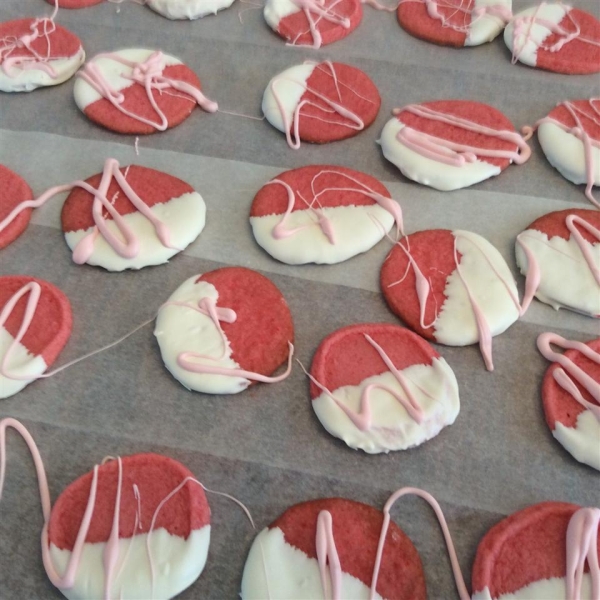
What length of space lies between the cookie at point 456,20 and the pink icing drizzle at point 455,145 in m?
0.29

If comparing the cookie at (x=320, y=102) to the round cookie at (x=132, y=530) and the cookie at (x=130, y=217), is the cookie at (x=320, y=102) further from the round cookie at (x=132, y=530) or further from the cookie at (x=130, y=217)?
the round cookie at (x=132, y=530)

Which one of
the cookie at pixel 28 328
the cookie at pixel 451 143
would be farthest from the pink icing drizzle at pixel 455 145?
the cookie at pixel 28 328

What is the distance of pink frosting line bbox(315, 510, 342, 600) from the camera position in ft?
2.64

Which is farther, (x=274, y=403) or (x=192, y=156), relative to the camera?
(x=192, y=156)

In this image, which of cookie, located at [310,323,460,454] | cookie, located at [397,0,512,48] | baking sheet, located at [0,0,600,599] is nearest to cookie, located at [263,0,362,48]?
baking sheet, located at [0,0,600,599]

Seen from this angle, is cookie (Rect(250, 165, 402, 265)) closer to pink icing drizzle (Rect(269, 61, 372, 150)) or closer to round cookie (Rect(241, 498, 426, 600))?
pink icing drizzle (Rect(269, 61, 372, 150))

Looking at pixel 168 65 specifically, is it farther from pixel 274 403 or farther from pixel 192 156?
pixel 274 403

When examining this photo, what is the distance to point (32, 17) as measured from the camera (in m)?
1.50

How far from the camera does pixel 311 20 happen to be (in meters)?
1.44

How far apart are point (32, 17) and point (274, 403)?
1.22 m

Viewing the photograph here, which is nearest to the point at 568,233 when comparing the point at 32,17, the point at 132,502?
the point at 132,502

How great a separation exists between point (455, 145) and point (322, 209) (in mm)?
314

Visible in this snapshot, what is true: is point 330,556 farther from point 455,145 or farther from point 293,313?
point 455,145

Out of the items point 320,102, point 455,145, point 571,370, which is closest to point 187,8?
point 320,102
